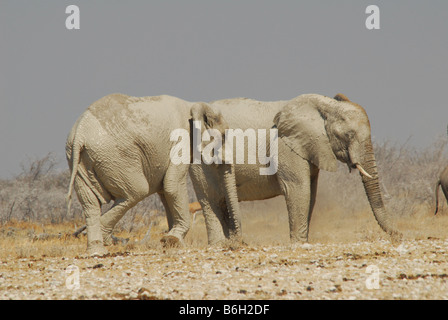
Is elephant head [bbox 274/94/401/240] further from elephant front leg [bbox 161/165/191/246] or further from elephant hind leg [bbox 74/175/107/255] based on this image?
elephant hind leg [bbox 74/175/107/255]

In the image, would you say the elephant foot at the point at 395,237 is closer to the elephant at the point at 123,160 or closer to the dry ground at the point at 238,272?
the dry ground at the point at 238,272

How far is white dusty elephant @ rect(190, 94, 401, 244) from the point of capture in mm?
12367

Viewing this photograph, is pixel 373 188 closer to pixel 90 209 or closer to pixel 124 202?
pixel 124 202

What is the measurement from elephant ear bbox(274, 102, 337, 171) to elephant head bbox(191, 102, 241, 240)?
1.07 meters

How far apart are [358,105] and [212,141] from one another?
2.61 metres

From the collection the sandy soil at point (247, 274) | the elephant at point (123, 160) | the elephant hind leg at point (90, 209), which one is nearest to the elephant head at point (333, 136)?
the sandy soil at point (247, 274)

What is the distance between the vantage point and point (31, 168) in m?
26.2

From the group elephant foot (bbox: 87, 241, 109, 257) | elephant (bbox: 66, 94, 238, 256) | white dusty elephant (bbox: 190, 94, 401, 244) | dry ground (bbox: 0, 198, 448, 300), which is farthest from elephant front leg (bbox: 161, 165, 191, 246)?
elephant foot (bbox: 87, 241, 109, 257)

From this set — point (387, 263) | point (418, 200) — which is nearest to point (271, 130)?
point (387, 263)

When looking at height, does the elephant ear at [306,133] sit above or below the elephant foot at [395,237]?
above

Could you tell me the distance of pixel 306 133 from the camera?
1278cm

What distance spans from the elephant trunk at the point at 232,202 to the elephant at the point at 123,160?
83 centimetres

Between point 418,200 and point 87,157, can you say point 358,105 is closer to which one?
point 87,157

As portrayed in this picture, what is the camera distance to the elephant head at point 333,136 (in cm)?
1233
